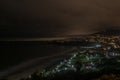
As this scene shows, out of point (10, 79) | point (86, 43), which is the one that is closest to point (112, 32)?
point (86, 43)

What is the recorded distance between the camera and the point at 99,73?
42.6 metres

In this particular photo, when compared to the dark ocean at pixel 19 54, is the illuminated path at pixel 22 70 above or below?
above

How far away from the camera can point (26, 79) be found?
43688mm

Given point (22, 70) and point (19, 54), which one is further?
point (19, 54)

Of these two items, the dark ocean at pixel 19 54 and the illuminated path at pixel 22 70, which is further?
the dark ocean at pixel 19 54

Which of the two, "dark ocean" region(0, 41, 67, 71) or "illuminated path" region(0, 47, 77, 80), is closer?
"illuminated path" region(0, 47, 77, 80)

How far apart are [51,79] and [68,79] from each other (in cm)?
346

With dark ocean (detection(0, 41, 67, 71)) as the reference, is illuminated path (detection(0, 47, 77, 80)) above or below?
above

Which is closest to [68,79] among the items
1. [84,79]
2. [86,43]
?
[84,79]

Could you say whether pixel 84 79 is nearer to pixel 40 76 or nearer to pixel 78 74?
pixel 78 74

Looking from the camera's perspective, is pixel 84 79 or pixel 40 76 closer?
pixel 84 79

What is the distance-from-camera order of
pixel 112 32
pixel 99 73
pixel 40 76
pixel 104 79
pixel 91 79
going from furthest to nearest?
pixel 112 32 → pixel 40 76 → pixel 99 73 → pixel 91 79 → pixel 104 79

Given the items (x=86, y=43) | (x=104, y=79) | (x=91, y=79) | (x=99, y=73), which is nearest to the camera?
(x=104, y=79)

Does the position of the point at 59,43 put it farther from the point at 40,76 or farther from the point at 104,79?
the point at 104,79
